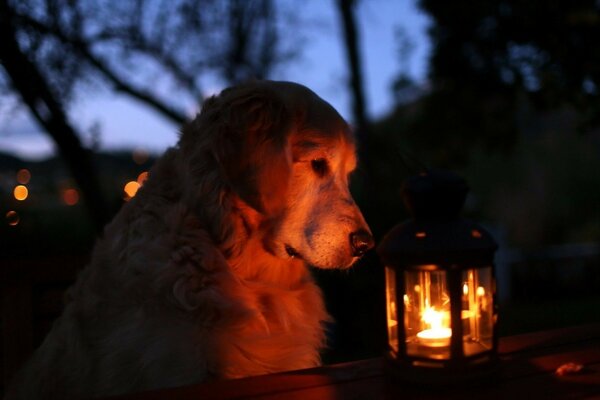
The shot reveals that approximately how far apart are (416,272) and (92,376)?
3.54 ft

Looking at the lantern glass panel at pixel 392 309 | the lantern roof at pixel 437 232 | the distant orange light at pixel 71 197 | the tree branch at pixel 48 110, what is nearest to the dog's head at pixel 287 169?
the lantern glass panel at pixel 392 309

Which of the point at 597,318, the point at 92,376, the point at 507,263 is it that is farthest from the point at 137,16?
the point at 507,263

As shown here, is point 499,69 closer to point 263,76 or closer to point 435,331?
point 263,76

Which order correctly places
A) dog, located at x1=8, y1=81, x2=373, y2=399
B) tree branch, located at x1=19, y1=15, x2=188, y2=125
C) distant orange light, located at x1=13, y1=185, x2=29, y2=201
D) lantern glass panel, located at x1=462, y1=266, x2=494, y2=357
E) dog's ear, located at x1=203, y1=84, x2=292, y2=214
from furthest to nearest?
distant orange light, located at x1=13, y1=185, x2=29, y2=201, tree branch, located at x1=19, y1=15, x2=188, y2=125, dog's ear, located at x1=203, y1=84, x2=292, y2=214, dog, located at x1=8, y1=81, x2=373, y2=399, lantern glass panel, located at x1=462, y1=266, x2=494, y2=357

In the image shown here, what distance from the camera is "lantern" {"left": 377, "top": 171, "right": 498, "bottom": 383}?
53.1 inches

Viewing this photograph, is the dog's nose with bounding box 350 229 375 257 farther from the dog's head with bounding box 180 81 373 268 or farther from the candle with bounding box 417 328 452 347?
the candle with bounding box 417 328 452 347

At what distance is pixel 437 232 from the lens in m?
1.36

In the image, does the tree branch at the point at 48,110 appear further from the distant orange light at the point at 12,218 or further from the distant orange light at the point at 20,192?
the distant orange light at the point at 20,192

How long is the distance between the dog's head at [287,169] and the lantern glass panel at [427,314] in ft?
1.67

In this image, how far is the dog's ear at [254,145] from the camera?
195 cm

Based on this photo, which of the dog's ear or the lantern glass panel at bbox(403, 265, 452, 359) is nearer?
the lantern glass panel at bbox(403, 265, 452, 359)

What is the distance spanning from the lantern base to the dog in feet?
1.87

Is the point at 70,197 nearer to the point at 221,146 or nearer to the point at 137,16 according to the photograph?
the point at 137,16

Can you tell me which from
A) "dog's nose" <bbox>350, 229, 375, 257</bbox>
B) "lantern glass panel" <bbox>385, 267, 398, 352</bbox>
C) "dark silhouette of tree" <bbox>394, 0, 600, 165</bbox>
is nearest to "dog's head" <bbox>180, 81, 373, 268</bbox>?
"dog's nose" <bbox>350, 229, 375, 257</bbox>
